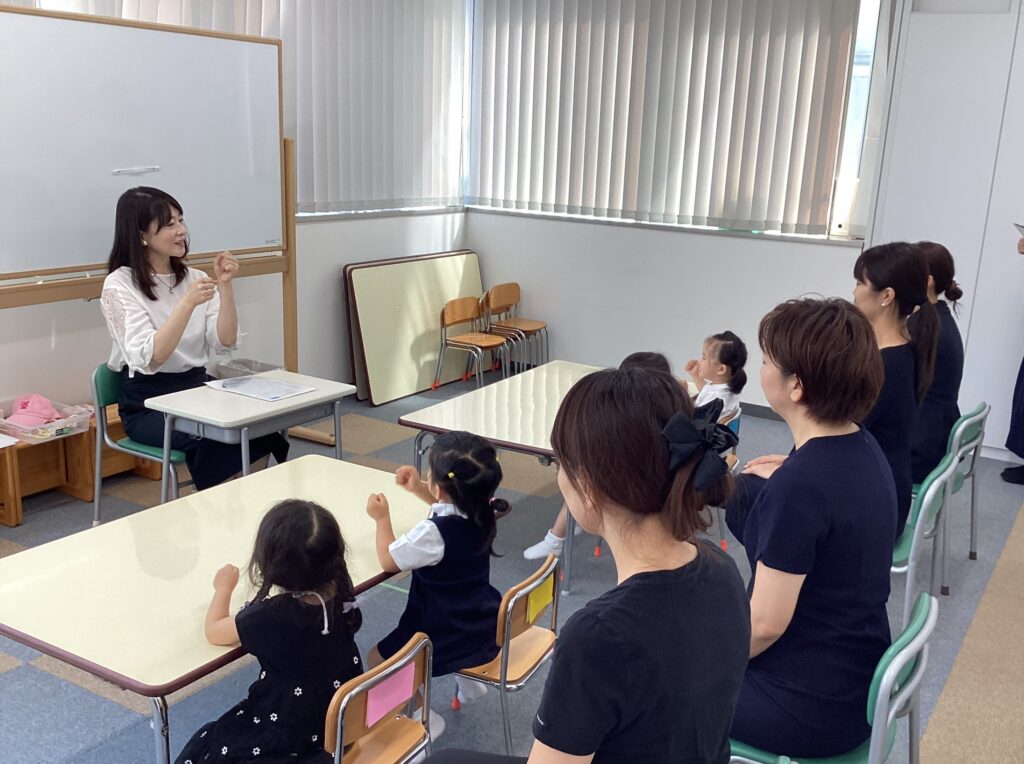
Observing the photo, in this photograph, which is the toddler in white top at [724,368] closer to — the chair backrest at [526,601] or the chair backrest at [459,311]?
the chair backrest at [526,601]

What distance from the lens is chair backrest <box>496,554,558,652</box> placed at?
1.91 metres

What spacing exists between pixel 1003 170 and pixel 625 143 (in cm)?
212

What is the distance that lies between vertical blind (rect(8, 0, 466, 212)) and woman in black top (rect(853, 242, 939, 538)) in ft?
10.7

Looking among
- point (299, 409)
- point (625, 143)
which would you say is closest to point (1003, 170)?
point (625, 143)

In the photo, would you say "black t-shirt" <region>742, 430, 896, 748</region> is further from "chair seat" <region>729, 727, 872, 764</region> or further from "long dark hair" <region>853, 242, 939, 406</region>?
"long dark hair" <region>853, 242, 939, 406</region>

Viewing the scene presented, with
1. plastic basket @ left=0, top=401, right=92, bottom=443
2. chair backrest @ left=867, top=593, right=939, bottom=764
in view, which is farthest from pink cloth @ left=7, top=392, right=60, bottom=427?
chair backrest @ left=867, top=593, right=939, bottom=764

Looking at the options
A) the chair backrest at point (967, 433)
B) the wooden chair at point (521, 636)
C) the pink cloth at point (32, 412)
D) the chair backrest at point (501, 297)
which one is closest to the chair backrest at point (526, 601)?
the wooden chair at point (521, 636)

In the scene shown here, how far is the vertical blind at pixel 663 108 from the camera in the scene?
5.10 m

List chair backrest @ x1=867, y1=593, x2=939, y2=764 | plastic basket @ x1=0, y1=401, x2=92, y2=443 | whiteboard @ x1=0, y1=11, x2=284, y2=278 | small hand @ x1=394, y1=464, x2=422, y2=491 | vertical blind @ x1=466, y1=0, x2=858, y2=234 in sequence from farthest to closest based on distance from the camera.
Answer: vertical blind @ x1=466, y1=0, x2=858, y2=234 < plastic basket @ x1=0, y1=401, x2=92, y2=443 < whiteboard @ x1=0, y1=11, x2=284, y2=278 < small hand @ x1=394, y1=464, x2=422, y2=491 < chair backrest @ x1=867, y1=593, x2=939, y2=764

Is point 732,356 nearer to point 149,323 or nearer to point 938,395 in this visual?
point 938,395

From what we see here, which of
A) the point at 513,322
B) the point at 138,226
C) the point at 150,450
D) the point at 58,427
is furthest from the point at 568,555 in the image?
the point at 513,322

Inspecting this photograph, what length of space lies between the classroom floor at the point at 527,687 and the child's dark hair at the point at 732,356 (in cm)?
69

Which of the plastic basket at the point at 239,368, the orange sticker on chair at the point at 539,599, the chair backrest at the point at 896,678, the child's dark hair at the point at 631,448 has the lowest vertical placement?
the orange sticker on chair at the point at 539,599

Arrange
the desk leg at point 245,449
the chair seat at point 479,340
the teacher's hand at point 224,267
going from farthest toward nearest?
the chair seat at point 479,340, the teacher's hand at point 224,267, the desk leg at point 245,449
